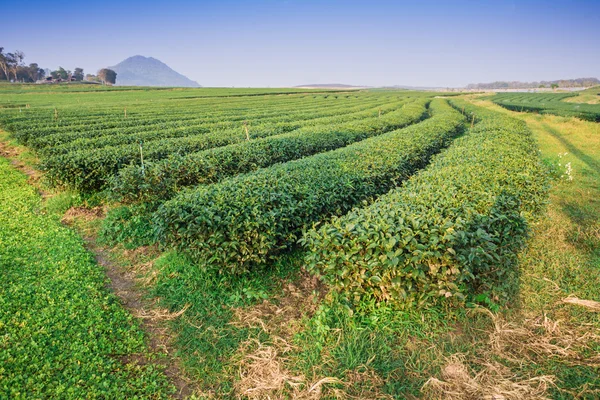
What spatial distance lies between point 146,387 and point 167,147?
367 inches

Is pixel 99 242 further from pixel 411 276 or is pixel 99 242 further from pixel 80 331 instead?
pixel 411 276

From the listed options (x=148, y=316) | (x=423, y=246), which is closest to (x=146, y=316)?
(x=148, y=316)

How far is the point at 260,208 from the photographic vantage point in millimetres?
5562

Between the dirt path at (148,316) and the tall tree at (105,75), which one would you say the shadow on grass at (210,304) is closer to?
the dirt path at (148,316)

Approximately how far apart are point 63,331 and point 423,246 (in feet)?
14.9

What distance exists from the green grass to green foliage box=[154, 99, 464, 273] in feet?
4.66

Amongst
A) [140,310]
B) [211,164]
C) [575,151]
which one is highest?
[211,164]

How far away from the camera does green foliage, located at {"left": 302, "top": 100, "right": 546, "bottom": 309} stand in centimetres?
398

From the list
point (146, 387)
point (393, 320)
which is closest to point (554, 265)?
point (393, 320)

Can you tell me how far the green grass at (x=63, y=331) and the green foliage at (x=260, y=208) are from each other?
142 cm

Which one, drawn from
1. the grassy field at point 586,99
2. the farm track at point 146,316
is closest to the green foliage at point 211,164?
the farm track at point 146,316

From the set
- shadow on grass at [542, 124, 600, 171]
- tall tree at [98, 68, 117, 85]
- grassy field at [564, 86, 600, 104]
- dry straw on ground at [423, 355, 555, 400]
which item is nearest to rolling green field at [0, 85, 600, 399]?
dry straw on ground at [423, 355, 555, 400]

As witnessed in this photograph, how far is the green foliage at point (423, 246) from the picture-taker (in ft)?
13.1

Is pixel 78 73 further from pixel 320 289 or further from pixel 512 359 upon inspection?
pixel 512 359
